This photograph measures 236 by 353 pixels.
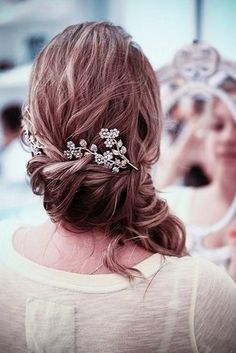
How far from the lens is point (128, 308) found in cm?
59

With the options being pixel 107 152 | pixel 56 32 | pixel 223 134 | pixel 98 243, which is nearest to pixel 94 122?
pixel 107 152

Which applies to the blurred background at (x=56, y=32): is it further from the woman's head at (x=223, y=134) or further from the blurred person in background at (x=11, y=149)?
the woman's head at (x=223, y=134)

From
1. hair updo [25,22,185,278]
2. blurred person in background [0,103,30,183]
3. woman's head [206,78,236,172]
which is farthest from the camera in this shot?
blurred person in background [0,103,30,183]

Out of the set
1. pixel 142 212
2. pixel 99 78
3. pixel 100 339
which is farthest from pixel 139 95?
pixel 100 339

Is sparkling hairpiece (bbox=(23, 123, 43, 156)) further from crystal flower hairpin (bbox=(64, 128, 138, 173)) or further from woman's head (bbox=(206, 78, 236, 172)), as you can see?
woman's head (bbox=(206, 78, 236, 172))

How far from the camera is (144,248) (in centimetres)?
62

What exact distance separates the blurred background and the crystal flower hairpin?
1.74ft

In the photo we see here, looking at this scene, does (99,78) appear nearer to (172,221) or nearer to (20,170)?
(172,221)

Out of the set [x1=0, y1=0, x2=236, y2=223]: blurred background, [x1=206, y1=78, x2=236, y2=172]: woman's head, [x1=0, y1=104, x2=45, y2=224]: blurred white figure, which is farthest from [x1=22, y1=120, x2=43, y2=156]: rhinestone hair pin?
[x1=0, y1=104, x2=45, y2=224]: blurred white figure

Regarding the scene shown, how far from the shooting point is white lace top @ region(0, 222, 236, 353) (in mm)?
585

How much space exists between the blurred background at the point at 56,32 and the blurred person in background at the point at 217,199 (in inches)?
6.3

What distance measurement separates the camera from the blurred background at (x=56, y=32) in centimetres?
104

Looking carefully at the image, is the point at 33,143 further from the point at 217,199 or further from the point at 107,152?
the point at 217,199

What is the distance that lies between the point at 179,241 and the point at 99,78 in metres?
0.31
